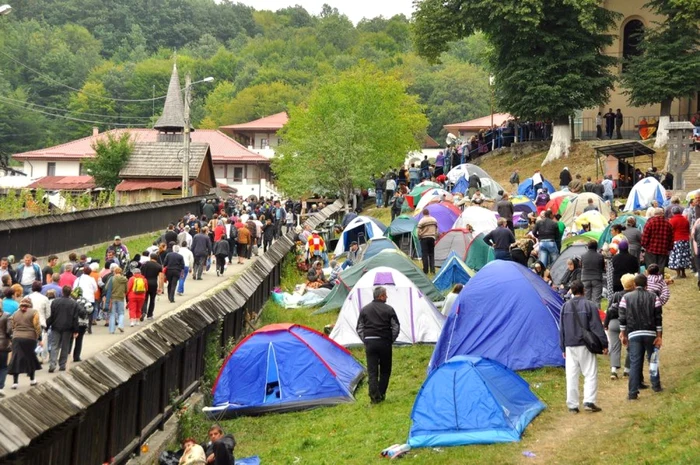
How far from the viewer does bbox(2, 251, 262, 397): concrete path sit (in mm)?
18234

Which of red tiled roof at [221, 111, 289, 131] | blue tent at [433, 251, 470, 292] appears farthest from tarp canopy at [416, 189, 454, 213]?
red tiled roof at [221, 111, 289, 131]

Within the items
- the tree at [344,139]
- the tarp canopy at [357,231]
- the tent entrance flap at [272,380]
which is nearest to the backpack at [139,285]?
the tent entrance flap at [272,380]

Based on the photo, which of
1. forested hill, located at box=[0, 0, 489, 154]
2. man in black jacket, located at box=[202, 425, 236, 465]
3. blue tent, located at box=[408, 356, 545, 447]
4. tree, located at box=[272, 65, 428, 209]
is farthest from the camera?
forested hill, located at box=[0, 0, 489, 154]

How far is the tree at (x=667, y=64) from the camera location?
46812 mm

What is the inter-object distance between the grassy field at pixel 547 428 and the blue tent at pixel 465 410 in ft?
0.57

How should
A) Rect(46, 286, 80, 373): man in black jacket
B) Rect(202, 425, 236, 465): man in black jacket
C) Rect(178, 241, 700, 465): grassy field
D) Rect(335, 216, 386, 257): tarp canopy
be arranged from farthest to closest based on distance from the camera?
1. Rect(335, 216, 386, 257): tarp canopy
2. Rect(46, 286, 80, 373): man in black jacket
3. Rect(178, 241, 700, 465): grassy field
4. Rect(202, 425, 236, 465): man in black jacket

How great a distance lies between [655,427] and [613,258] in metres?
5.78

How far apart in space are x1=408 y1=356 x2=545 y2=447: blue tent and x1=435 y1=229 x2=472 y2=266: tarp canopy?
48.7 ft

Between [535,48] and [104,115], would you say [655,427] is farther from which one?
[104,115]

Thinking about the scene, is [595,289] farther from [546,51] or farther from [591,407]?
[546,51]

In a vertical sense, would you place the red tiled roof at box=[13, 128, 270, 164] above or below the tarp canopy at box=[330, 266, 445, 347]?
above

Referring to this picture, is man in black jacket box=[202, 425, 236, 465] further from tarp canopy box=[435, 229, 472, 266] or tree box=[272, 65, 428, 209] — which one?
tree box=[272, 65, 428, 209]

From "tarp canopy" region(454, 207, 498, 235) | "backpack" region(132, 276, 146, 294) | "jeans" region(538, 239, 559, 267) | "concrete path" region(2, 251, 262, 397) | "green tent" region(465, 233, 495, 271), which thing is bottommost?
"concrete path" region(2, 251, 262, 397)

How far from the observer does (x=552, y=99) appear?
156ft
